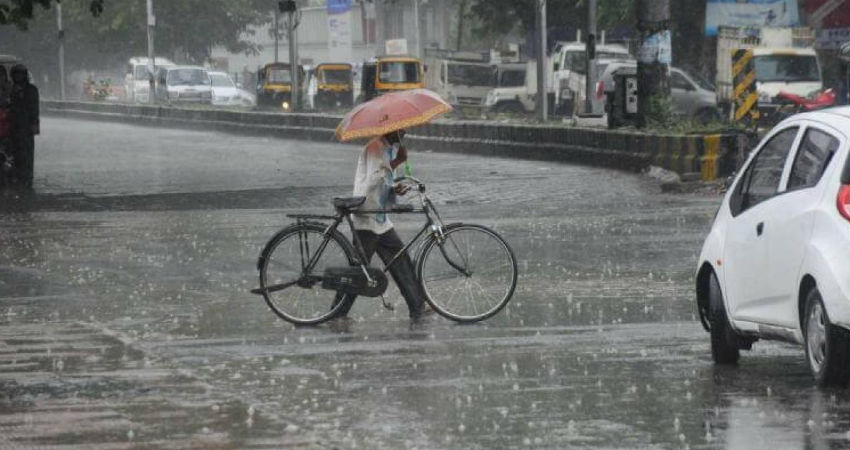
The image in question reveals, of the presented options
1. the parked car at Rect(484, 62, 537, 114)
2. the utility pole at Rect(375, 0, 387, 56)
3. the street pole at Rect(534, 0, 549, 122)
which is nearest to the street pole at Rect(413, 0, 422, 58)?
the utility pole at Rect(375, 0, 387, 56)

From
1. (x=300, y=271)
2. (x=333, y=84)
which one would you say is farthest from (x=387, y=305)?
(x=333, y=84)

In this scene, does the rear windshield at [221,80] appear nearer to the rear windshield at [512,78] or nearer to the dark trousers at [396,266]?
the rear windshield at [512,78]

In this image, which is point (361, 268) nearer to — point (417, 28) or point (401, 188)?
point (401, 188)

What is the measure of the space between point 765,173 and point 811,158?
2.14 feet

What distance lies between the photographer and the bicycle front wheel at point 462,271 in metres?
13.0

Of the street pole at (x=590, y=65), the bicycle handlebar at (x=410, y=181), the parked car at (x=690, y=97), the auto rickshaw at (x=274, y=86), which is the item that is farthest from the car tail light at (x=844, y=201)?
the auto rickshaw at (x=274, y=86)

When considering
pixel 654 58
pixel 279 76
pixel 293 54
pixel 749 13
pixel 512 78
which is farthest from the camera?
pixel 279 76

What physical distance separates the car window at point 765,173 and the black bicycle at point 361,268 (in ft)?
8.93

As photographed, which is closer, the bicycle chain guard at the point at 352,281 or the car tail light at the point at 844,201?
the car tail light at the point at 844,201

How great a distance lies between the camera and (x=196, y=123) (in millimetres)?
55656

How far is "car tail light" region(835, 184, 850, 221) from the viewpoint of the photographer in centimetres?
908

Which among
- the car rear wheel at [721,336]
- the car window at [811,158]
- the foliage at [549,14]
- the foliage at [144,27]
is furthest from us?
the foliage at [144,27]

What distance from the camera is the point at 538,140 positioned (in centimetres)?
3353

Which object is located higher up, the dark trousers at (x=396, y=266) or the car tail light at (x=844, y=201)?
the car tail light at (x=844, y=201)
